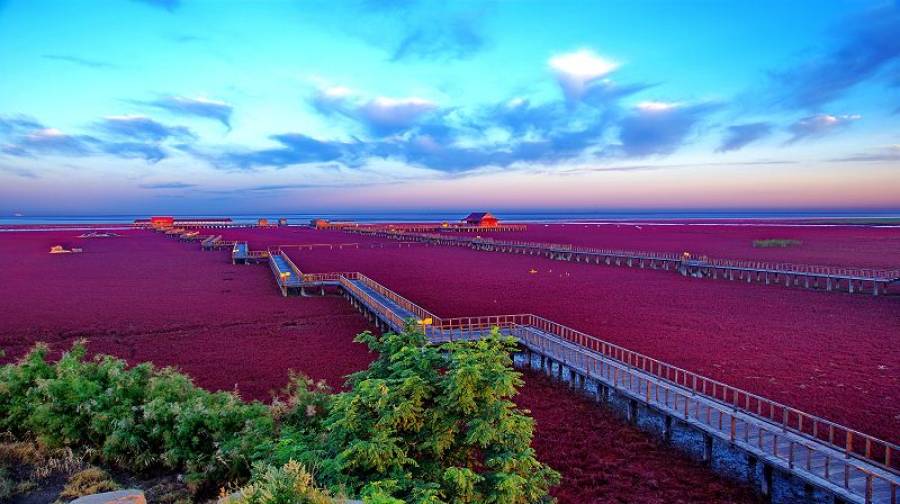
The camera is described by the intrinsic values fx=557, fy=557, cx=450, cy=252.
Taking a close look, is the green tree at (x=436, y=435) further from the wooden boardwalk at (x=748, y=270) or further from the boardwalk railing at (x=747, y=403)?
the wooden boardwalk at (x=748, y=270)

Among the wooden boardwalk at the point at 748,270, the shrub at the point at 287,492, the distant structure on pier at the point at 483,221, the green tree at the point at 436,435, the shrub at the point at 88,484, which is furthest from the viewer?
the distant structure on pier at the point at 483,221

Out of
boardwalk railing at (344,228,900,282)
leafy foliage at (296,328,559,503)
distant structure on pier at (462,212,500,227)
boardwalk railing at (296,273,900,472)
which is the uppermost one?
distant structure on pier at (462,212,500,227)

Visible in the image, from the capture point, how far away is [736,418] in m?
11.9

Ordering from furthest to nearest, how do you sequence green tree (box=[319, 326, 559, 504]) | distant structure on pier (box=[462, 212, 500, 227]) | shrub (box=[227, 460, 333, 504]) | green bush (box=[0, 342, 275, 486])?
1. distant structure on pier (box=[462, 212, 500, 227])
2. green bush (box=[0, 342, 275, 486])
3. green tree (box=[319, 326, 559, 504])
4. shrub (box=[227, 460, 333, 504])

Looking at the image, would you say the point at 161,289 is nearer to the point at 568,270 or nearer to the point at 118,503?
the point at 568,270

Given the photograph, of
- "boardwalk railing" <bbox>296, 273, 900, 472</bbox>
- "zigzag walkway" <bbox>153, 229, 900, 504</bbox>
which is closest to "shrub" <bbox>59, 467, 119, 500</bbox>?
"zigzag walkway" <bbox>153, 229, 900, 504</bbox>

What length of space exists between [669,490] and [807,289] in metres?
Result: 28.8

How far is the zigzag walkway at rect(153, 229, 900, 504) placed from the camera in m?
9.46

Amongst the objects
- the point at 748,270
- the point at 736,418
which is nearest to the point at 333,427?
the point at 736,418

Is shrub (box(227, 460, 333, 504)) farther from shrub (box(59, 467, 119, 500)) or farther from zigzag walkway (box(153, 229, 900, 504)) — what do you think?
shrub (box(59, 467, 119, 500))

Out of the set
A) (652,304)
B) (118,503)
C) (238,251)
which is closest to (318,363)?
(118,503)

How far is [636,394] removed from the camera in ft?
46.1

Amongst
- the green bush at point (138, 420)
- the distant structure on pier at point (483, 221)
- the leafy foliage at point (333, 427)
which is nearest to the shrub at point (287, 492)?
the leafy foliage at point (333, 427)

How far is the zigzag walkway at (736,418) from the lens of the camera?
9461 mm
